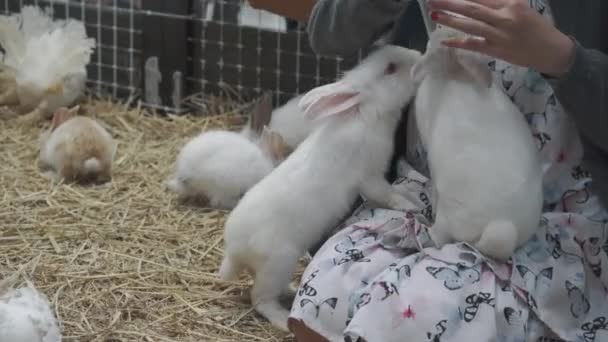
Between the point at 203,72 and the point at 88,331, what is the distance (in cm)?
205

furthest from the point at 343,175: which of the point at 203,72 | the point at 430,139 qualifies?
the point at 203,72

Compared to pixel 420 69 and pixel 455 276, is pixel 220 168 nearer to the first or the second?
pixel 420 69

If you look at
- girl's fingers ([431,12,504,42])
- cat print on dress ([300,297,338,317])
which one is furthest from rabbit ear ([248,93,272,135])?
girl's fingers ([431,12,504,42])

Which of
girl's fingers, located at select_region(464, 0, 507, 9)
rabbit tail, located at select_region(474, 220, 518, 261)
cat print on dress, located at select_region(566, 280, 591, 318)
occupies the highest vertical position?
girl's fingers, located at select_region(464, 0, 507, 9)

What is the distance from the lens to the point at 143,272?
101 inches

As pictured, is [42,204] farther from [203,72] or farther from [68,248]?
[203,72]

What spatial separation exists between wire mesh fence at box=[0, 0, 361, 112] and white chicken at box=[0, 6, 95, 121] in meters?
0.23

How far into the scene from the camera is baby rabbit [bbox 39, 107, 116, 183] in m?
3.23

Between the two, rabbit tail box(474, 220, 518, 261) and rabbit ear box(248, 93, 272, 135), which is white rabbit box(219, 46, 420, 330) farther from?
rabbit ear box(248, 93, 272, 135)

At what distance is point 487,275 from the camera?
1859 millimetres

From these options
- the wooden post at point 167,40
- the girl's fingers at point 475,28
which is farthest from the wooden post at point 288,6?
the wooden post at point 167,40

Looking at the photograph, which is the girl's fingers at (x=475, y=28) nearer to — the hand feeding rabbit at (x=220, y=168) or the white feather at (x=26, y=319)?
the white feather at (x=26, y=319)

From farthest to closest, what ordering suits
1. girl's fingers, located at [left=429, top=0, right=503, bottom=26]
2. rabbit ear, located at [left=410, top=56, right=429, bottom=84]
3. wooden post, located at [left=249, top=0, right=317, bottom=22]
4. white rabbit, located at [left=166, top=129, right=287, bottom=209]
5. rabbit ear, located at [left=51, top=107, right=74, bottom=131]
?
rabbit ear, located at [left=51, top=107, right=74, bottom=131], white rabbit, located at [left=166, top=129, right=287, bottom=209], wooden post, located at [left=249, top=0, right=317, bottom=22], rabbit ear, located at [left=410, top=56, right=429, bottom=84], girl's fingers, located at [left=429, top=0, right=503, bottom=26]

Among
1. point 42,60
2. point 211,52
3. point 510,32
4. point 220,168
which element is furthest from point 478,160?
point 42,60
